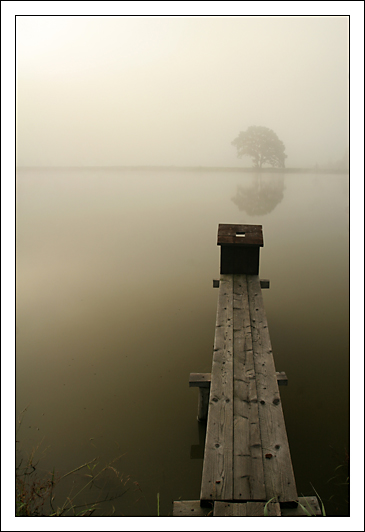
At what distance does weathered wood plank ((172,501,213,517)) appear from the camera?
5.73 feet

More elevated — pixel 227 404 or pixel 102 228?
pixel 102 228

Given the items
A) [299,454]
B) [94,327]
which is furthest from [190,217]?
[299,454]

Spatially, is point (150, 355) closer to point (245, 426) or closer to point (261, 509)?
point (245, 426)

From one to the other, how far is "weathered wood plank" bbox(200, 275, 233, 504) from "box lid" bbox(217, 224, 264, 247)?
1.53m

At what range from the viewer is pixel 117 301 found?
228 inches

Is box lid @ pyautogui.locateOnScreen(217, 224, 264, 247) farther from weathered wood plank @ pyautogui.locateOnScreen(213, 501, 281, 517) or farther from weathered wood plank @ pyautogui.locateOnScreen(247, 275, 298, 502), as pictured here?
weathered wood plank @ pyautogui.locateOnScreen(213, 501, 281, 517)

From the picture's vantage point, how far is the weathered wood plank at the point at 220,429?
1778mm

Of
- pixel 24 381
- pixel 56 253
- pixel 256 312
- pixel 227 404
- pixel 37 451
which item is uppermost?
pixel 56 253

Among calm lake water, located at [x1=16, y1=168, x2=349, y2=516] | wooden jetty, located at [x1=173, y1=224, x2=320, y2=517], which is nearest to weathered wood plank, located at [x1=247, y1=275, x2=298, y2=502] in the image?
wooden jetty, located at [x1=173, y1=224, x2=320, y2=517]

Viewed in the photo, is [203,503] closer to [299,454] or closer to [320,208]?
[299,454]

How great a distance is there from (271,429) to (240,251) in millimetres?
2801

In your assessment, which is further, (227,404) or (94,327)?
(94,327)

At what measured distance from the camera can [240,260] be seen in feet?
15.4

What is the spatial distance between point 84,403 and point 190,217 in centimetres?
933
